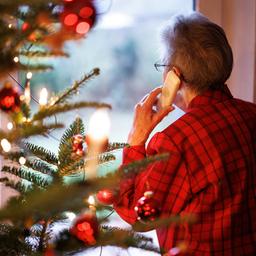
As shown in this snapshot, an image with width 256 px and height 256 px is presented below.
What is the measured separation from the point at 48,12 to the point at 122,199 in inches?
27.4

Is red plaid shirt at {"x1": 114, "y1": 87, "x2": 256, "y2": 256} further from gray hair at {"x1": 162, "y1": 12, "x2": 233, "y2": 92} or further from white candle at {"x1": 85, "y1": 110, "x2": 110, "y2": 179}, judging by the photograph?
white candle at {"x1": 85, "y1": 110, "x2": 110, "y2": 179}

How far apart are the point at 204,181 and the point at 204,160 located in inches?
2.0

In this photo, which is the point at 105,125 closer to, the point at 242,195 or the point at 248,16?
Result: the point at 242,195

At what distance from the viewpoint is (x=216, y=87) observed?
4.10 feet

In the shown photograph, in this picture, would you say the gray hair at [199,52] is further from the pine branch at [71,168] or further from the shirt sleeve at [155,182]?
the pine branch at [71,168]

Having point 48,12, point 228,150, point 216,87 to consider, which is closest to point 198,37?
point 216,87

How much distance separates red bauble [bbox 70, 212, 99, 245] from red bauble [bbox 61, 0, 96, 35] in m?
0.27

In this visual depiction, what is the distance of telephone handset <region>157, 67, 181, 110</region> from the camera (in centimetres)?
124

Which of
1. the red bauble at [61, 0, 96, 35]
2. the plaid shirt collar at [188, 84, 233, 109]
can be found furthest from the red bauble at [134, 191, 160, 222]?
the plaid shirt collar at [188, 84, 233, 109]

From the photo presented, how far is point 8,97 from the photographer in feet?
2.26

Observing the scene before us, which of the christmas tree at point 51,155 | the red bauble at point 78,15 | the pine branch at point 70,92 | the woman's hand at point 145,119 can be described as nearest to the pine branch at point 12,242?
the christmas tree at point 51,155

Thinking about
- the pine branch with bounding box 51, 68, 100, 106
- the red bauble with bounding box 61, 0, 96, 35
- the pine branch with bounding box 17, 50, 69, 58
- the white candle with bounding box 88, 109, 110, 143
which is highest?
the red bauble with bounding box 61, 0, 96, 35

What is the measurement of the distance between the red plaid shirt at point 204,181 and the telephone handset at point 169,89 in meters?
0.09

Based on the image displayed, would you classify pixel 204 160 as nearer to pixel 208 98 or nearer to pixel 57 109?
pixel 208 98
